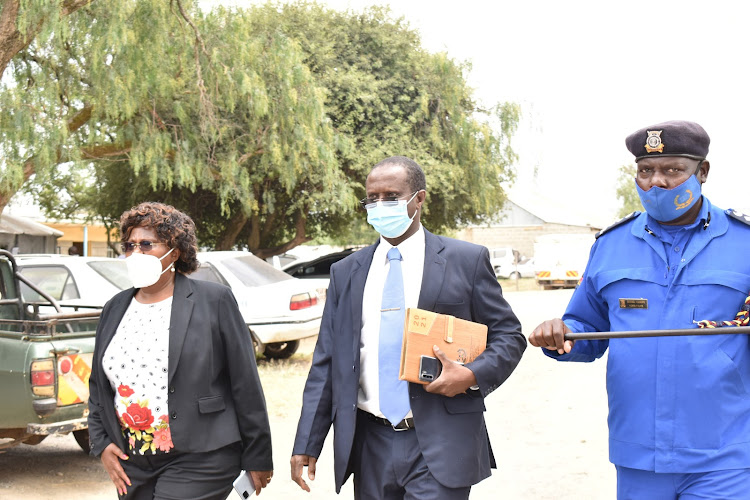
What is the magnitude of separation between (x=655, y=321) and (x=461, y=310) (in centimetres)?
79

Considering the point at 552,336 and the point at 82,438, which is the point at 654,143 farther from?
the point at 82,438

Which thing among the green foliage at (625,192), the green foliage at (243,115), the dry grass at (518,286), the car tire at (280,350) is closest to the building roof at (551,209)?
the green foliage at (625,192)

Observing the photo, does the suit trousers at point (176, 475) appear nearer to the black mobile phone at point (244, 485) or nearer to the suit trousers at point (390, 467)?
the black mobile phone at point (244, 485)

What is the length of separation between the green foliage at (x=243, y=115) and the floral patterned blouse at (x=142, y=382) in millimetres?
10037

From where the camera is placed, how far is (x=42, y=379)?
6309 millimetres

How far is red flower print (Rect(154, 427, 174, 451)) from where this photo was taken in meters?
3.63

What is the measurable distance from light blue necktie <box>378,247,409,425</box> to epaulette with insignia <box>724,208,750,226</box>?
1349 millimetres

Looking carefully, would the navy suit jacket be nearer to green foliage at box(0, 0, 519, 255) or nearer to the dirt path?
the dirt path

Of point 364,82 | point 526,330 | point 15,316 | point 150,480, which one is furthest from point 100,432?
point 364,82

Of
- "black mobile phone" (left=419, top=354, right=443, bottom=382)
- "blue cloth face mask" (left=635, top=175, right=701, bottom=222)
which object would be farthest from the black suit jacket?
"blue cloth face mask" (left=635, top=175, right=701, bottom=222)

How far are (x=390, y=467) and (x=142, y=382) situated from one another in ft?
3.70

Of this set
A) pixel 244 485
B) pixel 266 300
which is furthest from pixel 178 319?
pixel 266 300

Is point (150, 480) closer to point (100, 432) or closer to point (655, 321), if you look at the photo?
point (100, 432)

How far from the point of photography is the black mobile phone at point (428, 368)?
3328mm
